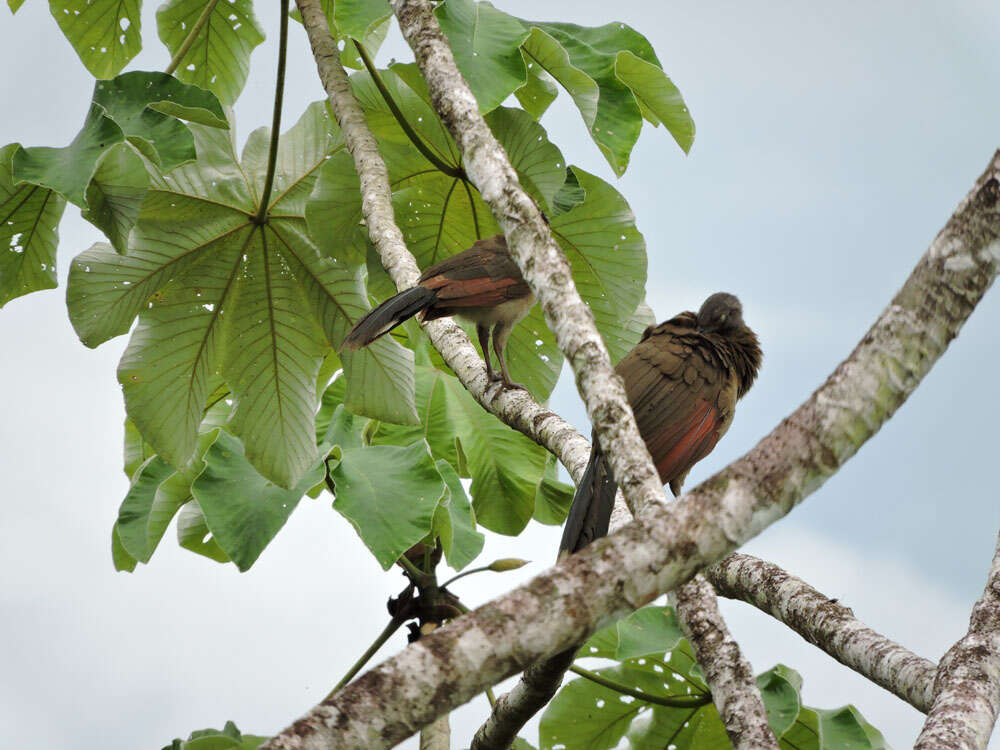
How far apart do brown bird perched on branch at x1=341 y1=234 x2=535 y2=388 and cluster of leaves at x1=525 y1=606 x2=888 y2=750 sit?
3.01ft

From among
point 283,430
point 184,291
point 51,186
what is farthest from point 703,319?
point 51,186

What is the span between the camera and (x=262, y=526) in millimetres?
3229

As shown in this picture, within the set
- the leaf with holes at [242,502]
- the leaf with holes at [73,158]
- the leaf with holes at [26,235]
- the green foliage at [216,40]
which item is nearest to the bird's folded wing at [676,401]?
the leaf with holes at [242,502]

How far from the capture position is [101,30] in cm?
479

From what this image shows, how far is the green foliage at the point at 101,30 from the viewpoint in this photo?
4.70 metres

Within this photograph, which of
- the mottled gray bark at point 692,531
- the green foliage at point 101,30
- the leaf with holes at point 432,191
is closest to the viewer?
the mottled gray bark at point 692,531

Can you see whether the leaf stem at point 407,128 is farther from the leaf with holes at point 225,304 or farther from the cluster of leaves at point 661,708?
the cluster of leaves at point 661,708

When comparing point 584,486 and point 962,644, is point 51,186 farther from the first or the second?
point 962,644

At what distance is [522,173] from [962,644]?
6.88 ft

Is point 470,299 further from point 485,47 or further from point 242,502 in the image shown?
point 242,502

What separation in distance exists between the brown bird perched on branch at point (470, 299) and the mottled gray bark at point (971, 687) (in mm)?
1381

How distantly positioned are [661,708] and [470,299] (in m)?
1.60

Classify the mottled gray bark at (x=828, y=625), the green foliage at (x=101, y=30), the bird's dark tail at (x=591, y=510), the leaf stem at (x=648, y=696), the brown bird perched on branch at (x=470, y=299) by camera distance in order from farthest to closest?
the green foliage at (x=101, y=30) → the leaf stem at (x=648, y=696) → the brown bird perched on branch at (x=470, y=299) → the mottled gray bark at (x=828, y=625) → the bird's dark tail at (x=591, y=510)

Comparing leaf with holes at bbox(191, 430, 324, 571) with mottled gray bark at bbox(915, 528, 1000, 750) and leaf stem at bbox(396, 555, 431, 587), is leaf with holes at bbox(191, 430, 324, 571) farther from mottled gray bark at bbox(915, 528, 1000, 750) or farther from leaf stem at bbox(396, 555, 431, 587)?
mottled gray bark at bbox(915, 528, 1000, 750)
